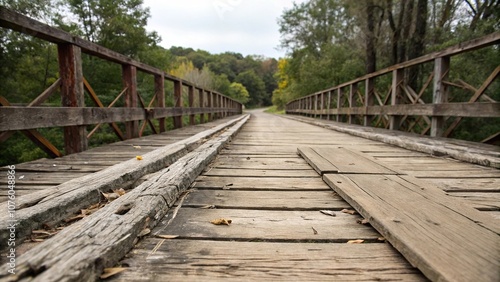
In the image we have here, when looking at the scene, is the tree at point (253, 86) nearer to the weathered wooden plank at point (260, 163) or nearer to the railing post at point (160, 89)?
the railing post at point (160, 89)

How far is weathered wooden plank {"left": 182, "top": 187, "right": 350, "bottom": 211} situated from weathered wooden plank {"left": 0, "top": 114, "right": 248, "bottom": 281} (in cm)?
18

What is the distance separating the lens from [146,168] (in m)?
1.83

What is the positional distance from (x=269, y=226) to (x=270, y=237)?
3.8 inches

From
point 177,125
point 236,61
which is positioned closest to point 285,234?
point 177,125

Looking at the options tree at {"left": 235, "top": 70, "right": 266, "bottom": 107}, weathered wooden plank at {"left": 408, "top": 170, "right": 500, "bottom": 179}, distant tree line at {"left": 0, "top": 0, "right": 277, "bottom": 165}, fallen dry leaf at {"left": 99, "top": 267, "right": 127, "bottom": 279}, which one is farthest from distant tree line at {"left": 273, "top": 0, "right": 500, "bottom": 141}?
tree at {"left": 235, "top": 70, "right": 266, "bottom": 107}

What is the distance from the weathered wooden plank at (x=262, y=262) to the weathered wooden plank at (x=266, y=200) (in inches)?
14.5

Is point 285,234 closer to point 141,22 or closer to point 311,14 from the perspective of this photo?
point 141,22

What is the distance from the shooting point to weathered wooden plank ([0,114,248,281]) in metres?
0.68

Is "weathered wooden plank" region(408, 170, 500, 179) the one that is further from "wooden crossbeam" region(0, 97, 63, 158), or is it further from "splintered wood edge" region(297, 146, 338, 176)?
"wooden crossbeam" region(0, 97, 63, 158)

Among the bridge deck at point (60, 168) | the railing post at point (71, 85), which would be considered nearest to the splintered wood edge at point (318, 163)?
the bridge deck at point (60, 168)

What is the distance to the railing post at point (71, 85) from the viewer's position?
2672 mm

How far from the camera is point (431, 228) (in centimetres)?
99

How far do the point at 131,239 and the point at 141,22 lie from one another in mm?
23413

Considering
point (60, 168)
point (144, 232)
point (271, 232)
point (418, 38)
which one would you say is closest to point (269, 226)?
point (271, 232)
